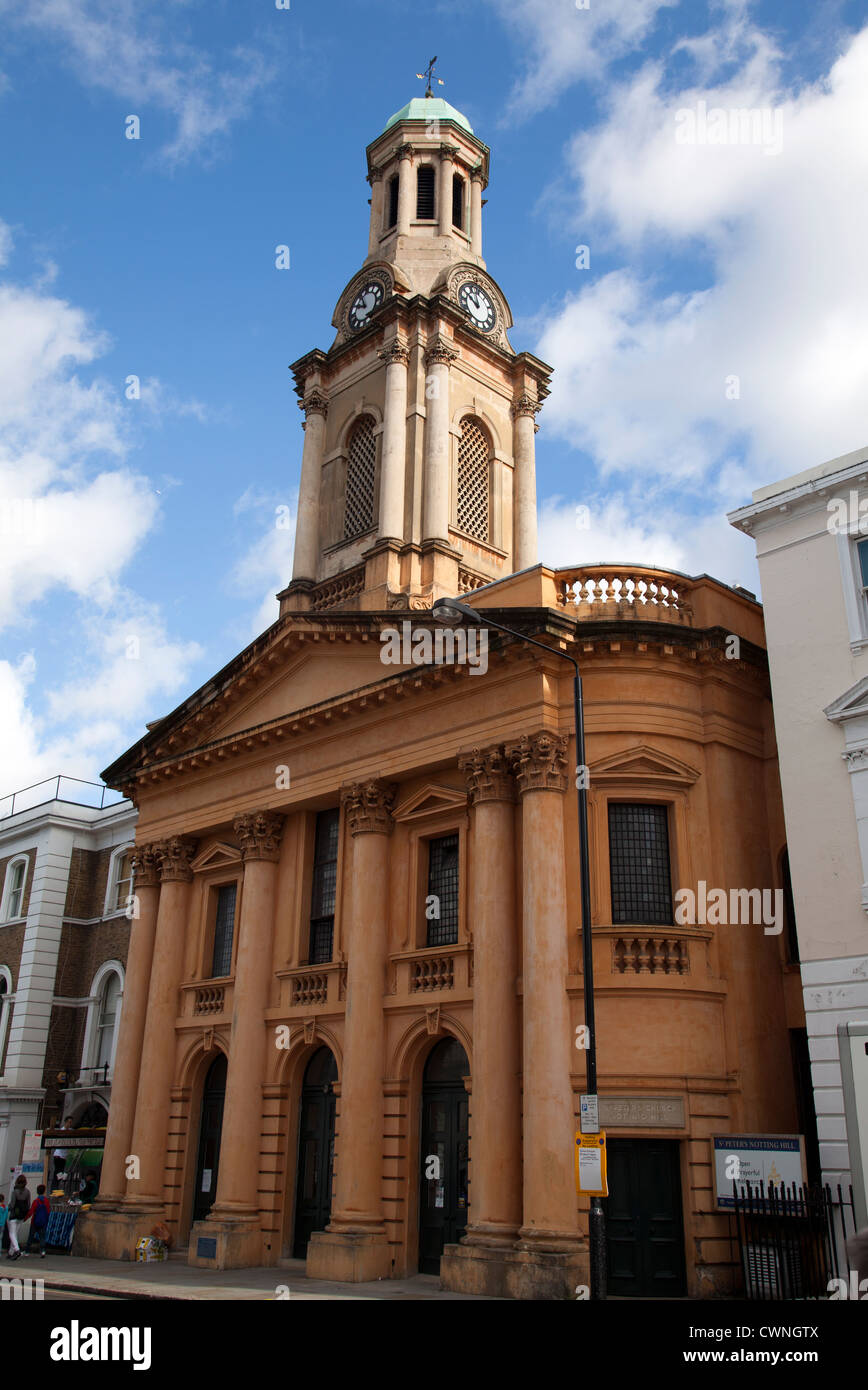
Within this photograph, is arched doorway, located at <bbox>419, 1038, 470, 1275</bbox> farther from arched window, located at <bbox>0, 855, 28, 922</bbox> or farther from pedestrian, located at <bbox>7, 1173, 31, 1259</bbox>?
arched window, located at <bbox>0, 855, 28, 922</bbox>

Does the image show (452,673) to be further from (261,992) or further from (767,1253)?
(767,1253)

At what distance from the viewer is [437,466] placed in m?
29.3

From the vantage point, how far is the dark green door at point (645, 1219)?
59.5 feet

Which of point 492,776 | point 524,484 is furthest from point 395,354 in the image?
point 492,776

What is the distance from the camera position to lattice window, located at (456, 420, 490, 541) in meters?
30.9

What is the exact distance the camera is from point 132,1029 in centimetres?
2795

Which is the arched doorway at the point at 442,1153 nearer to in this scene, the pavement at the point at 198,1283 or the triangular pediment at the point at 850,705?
the pavement at the point at 198,1283

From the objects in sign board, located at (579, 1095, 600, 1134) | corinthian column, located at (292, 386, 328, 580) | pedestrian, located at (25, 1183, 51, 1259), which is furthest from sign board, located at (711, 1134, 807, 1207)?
corinthian column, located at (292, 386, 328, 580)

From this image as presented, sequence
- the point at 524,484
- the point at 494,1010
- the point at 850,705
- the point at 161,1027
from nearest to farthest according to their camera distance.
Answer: the point at 850,705 < the point at 494,1010 < the point at 161,1027 < the point at 524,484

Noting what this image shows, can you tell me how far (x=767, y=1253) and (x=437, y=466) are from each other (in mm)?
19482

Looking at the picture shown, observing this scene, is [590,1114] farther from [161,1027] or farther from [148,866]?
[148,866]

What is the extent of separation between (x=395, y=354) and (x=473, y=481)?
13.1ft

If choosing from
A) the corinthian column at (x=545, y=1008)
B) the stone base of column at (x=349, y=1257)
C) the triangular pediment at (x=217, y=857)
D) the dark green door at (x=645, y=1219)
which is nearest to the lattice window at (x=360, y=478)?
the triangular pediment at (x=217, y=857)
